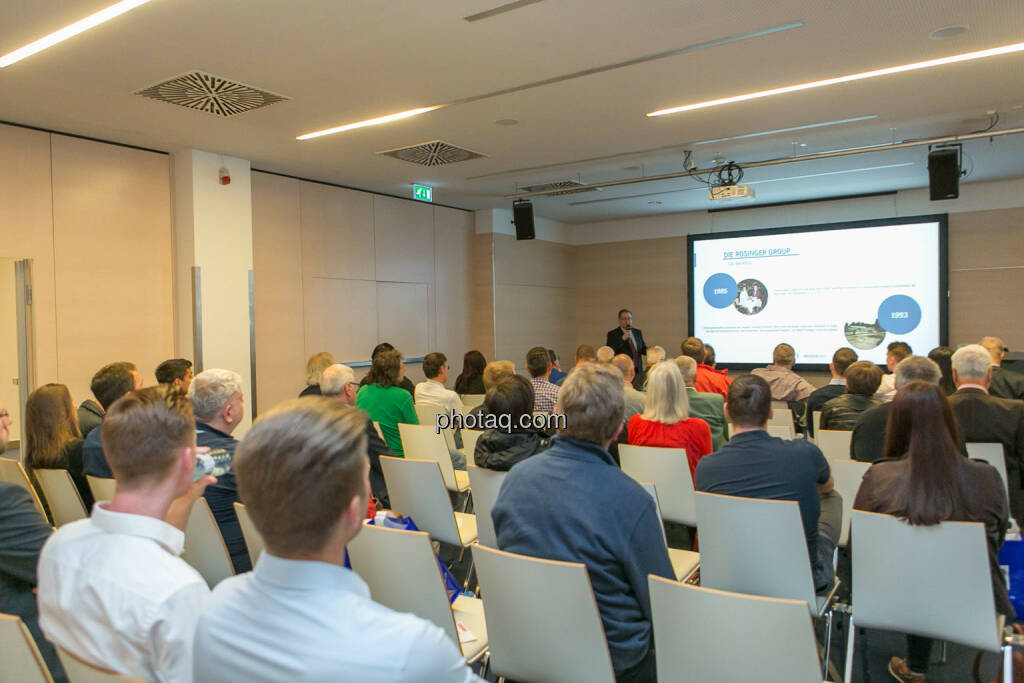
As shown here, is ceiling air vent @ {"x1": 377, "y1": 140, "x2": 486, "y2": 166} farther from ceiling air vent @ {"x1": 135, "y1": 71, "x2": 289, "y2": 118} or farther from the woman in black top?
the woman in black top

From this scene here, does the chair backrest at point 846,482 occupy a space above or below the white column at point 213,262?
below

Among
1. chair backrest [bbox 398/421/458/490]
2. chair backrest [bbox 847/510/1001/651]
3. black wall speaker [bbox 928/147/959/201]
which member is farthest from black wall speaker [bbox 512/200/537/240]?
chair backrest [bbox 847/510/1001/651]

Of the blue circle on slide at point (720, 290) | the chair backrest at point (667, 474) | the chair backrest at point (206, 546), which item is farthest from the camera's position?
the blue circle on slide at point (720, 290)

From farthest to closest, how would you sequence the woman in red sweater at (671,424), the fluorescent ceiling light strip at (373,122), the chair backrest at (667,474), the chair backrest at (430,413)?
the fluorescent ceiling light strip at (373,122)
the chair backrest at (430,413)
the woman in red sweater at (671,424)
the chair backrest at (667,474)

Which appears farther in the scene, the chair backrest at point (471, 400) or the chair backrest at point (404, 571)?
the chair backrest at point (471, 400)

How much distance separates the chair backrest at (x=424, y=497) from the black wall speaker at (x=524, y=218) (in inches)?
243

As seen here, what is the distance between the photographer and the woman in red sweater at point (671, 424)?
3781mm

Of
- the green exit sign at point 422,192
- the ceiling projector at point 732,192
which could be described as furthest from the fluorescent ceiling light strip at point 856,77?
the green exit sign at point 422,192

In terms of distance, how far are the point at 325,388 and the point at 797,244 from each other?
868cm

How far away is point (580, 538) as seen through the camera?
192 cm

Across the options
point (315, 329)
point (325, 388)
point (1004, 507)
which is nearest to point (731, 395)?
point (1004, 507)

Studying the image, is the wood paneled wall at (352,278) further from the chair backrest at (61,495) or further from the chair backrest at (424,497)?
the chair backrest at (424,497)

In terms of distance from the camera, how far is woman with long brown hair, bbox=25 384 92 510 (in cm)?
340

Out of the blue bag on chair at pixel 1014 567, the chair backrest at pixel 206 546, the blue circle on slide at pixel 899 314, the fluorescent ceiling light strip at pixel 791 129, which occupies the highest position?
the fluorescent ceiling light strip at pixel 791 129
